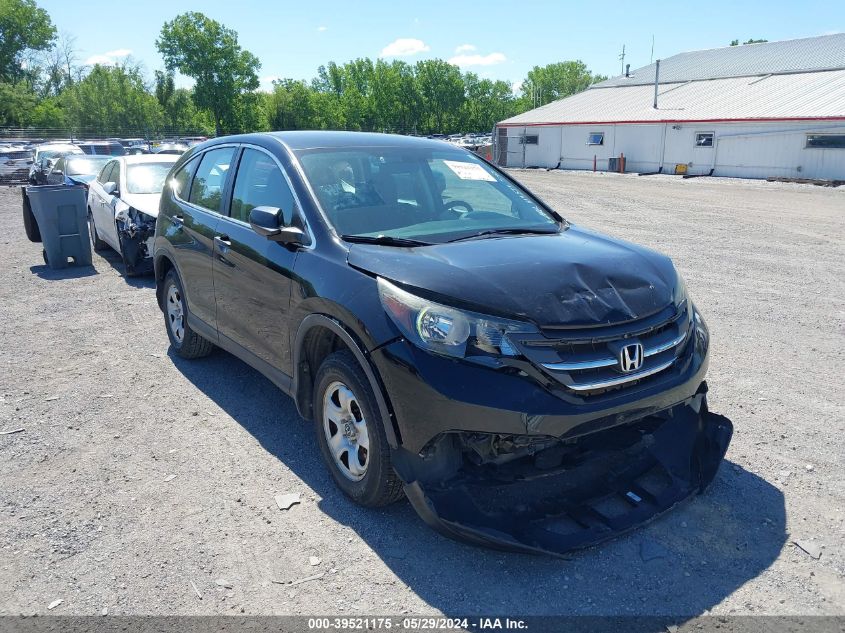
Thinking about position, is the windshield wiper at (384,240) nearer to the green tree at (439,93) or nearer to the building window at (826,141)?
the building window at (826,141)

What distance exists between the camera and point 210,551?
10.7 ft

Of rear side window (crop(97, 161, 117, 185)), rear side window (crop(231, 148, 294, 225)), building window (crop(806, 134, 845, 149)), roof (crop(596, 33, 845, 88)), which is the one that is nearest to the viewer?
rear side window (crop(231, 148, 294, 225))

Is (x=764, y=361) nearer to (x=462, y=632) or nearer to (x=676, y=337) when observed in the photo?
(x=676, y=337)

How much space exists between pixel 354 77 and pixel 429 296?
103359 mm

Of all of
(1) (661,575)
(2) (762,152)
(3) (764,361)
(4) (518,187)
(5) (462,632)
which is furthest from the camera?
(2) (762,152)

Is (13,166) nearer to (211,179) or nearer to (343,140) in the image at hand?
(211,179)

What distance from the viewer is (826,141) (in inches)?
1106

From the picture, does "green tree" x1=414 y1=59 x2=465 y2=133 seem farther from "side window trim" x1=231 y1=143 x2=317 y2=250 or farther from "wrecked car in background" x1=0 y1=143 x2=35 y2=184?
"side window trim" x1=231 y1=143 x2=317 y2=250

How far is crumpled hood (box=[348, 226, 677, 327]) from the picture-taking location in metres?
3.04

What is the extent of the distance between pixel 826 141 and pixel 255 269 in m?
30.9

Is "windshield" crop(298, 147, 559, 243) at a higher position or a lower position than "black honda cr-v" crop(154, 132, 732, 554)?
higher

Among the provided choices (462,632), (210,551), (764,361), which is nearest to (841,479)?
(764,361)

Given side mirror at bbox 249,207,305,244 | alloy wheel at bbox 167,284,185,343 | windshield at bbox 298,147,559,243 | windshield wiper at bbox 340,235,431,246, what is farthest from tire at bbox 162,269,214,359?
windshield wiper at bbox 340,235,431,246

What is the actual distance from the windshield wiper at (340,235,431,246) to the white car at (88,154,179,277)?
6.27 m
